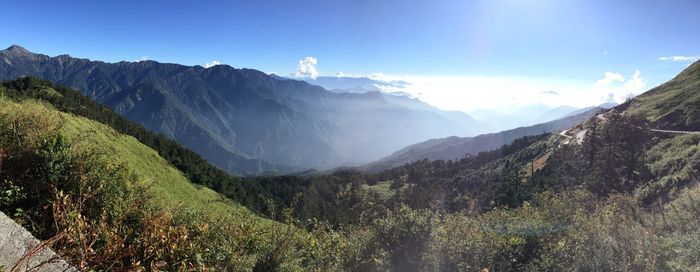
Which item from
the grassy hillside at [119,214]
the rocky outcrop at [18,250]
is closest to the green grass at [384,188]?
the grassy hillside at [119,214]

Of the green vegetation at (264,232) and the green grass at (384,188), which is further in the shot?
the green grass at (384,188)

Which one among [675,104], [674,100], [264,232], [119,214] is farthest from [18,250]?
→ [674,100]

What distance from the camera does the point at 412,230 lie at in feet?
43.8

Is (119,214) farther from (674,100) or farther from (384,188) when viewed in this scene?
(384,188)

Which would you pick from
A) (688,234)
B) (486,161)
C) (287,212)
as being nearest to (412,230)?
(287,212)

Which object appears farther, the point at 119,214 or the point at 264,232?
the point at 264,232

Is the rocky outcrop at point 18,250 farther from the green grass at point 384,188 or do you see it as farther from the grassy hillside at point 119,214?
the green grass at point 384,188

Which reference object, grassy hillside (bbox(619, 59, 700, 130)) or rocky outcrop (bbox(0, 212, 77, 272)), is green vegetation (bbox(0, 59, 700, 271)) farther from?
grassy hillside (bbox(619, 59, 700, 130))

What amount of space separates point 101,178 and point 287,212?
18.1 feet

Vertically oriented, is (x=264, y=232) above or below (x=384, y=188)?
above

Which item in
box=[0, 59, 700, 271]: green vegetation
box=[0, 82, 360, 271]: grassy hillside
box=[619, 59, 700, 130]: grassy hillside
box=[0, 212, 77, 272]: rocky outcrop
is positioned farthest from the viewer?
box=[619, 59, 700, 130]: grassy hillside

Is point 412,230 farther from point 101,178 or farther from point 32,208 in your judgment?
point 32,208

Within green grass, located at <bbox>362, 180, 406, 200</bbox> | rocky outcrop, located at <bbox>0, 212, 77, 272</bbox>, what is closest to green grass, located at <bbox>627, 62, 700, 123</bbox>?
green grass, located at <bbox>362, 180, 406, 200</bbox>

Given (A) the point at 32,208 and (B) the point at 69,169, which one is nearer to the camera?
(A) the point at 32,208
